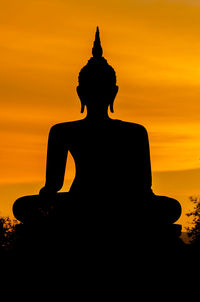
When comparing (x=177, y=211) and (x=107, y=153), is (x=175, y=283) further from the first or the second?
(x=107, y=153)

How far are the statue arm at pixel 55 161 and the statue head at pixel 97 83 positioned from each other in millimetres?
646

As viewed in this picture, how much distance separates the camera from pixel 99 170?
14406 millimetres

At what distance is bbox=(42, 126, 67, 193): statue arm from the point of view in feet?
49.2

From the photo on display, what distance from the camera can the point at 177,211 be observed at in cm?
1436

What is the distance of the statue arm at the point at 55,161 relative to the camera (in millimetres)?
14984

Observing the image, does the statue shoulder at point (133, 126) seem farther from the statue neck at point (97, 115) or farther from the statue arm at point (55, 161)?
the statue arm at point (55, 161)

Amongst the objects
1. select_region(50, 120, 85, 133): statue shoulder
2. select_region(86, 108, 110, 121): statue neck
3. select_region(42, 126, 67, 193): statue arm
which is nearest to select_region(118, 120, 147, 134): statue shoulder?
select_region(86, 108, 110, 121): statue neck

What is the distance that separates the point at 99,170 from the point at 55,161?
41.1 inches

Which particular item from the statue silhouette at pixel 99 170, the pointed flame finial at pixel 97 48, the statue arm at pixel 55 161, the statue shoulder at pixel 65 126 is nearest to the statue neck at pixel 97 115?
the statue silhouette at pixel 99 170

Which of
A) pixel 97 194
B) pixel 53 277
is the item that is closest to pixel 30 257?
pixel 53 277

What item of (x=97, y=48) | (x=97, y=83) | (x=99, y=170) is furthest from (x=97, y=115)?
(x=97, y=48)

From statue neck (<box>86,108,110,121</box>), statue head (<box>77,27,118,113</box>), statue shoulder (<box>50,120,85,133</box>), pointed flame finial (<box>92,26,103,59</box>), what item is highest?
pointed flame finial (<box>92,26,103,59</box>)

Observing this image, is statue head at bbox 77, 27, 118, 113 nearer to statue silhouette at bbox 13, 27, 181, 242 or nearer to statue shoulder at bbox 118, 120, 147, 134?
statue silhouette at bbox 13, 27, 181, 242

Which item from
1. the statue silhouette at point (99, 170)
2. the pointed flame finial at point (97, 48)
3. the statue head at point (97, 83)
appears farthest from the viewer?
the pointed flame finial at point (97, 48)
